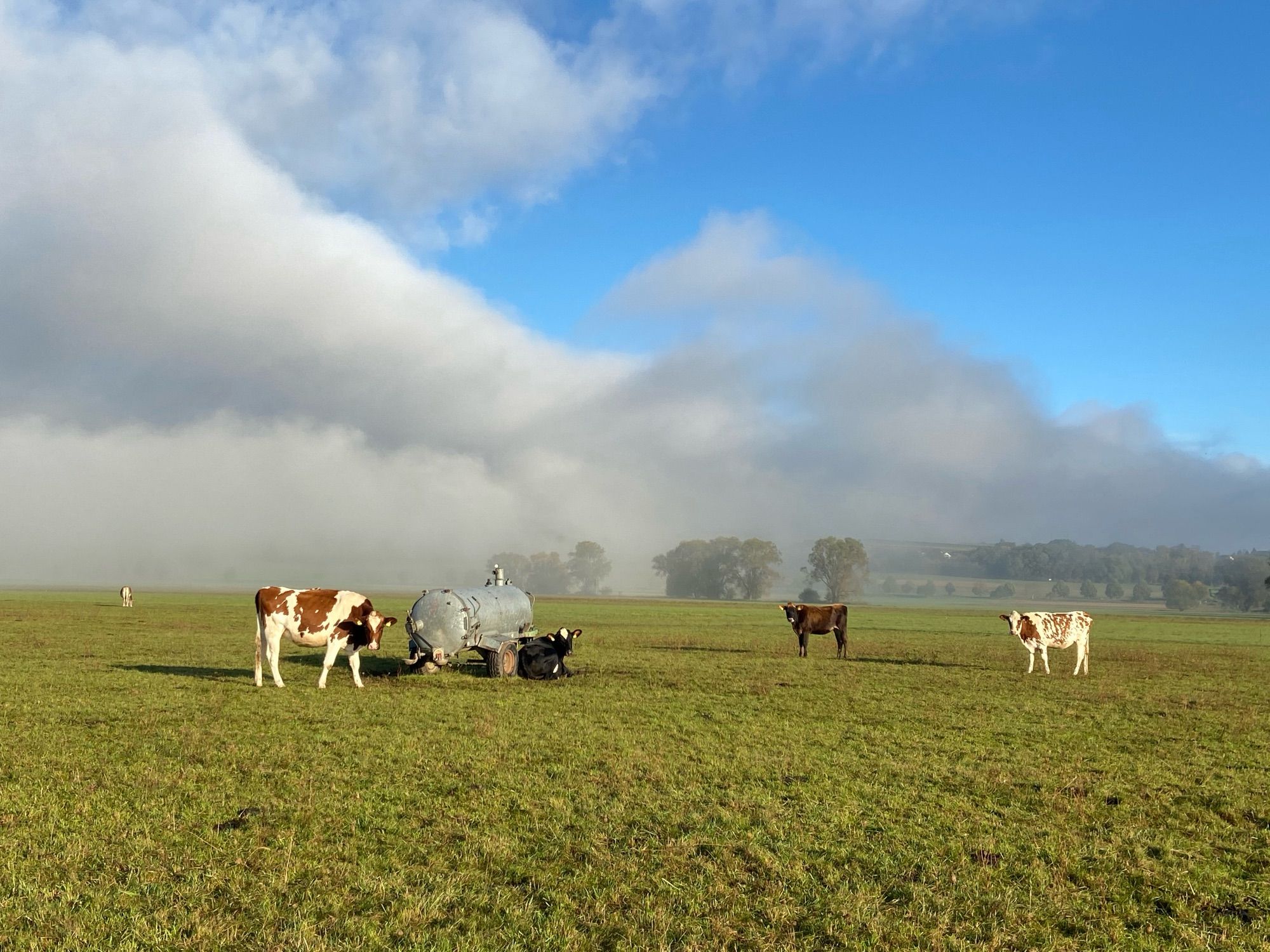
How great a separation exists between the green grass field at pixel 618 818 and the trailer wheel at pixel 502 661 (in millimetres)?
1582

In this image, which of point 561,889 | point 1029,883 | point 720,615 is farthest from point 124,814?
point 720,615

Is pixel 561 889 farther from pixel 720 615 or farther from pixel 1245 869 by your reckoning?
pixel 720 615

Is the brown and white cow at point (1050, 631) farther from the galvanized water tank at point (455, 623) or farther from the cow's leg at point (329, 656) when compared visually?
the cow's leg at point (329, 656)

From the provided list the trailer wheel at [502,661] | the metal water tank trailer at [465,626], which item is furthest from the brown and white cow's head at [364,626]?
the trailer wheel at [502,661]

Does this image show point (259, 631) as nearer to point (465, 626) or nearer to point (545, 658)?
point (465, 626)

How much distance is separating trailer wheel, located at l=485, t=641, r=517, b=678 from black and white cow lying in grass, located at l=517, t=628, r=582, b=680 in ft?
1.01

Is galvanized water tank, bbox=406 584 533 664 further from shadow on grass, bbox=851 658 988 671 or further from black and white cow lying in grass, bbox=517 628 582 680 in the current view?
shadow on grass, bbox=851 658 988 671

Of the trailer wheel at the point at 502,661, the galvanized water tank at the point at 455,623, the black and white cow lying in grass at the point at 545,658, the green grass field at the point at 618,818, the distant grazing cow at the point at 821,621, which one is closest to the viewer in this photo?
the green grass field at the point at 618,818

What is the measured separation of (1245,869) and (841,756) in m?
5.64

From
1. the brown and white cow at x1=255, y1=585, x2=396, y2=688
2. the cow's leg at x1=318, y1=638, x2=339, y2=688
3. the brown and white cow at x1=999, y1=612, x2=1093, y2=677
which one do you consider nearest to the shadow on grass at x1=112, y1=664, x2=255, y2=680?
the brown and white cow at x1=255, y1=585, x2=396, y2=688

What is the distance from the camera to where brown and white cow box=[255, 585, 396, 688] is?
1945 centimetres

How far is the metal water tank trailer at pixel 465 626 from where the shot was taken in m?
21.6

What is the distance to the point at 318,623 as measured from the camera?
64.8 feet

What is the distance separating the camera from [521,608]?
81.7 ft
